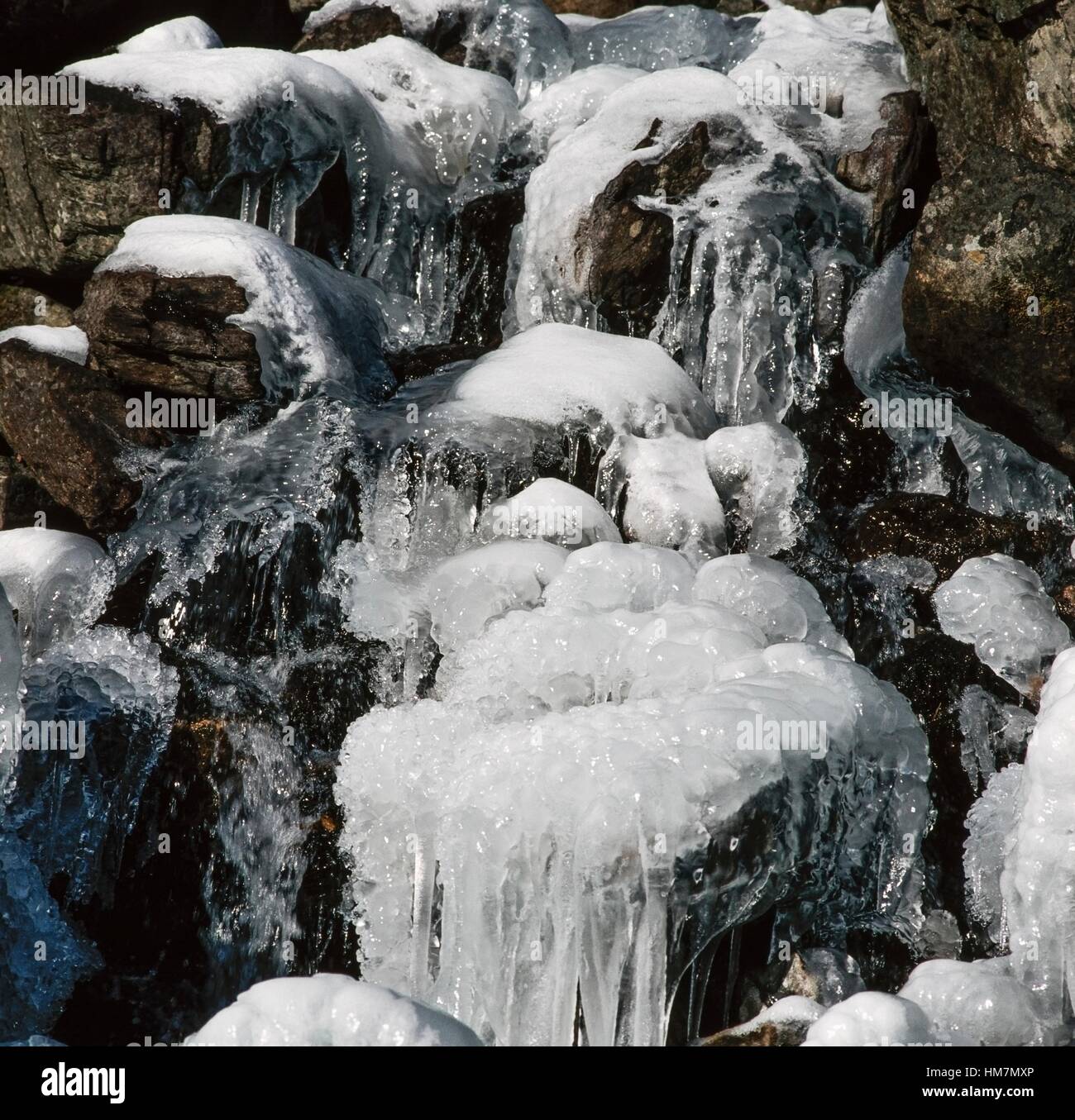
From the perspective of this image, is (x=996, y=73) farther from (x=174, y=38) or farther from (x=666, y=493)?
(x=174, y=38)

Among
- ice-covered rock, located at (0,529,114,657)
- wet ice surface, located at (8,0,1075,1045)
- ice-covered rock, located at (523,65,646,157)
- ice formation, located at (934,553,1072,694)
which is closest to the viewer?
wet ice surface, located at (8,0,1075,1045)

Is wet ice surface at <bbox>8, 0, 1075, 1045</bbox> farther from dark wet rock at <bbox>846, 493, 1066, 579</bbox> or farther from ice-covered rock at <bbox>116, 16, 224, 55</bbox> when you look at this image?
dark wet rock at <bbox>846, 493, 1066, 579</bbox>

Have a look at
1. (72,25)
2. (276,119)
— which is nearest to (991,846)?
(276,119)

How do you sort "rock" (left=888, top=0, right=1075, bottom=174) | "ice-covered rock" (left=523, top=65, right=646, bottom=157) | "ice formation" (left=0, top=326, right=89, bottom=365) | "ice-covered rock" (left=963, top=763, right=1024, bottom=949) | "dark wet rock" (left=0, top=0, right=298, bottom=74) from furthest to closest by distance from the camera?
"ice-covered rock" (left=523, top=65, right=646, bottom=157) < "dark wet rock" (left=0, top=0, right=298, bottom=74) < "rock" (left=888, top=0, right=1075, bottom=174) < "ice formation" (left=0, top=326, right=89, bottom=365) < "ice-covered rock" (left=963, top=763, right=1024, bottom=949)

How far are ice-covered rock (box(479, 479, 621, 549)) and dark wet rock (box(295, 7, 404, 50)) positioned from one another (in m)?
4.13

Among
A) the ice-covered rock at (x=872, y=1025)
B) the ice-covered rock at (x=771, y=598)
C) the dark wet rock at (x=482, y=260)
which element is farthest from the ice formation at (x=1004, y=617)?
the dark wet rock at (x=482, y=260)

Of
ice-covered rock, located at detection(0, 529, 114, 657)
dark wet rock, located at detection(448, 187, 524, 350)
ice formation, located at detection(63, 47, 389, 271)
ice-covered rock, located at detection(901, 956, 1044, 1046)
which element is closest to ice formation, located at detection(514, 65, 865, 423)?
dark wet rock, located at detection(448, 187, 524, 350)

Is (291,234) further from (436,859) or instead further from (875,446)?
(436,859)

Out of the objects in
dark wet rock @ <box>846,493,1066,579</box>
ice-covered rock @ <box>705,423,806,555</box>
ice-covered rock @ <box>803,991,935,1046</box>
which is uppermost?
ice-covered rock @ <box>705,423,806,555</box>

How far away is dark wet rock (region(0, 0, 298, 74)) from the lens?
25.7 feet

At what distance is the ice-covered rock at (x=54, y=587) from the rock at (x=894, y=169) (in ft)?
13.0
